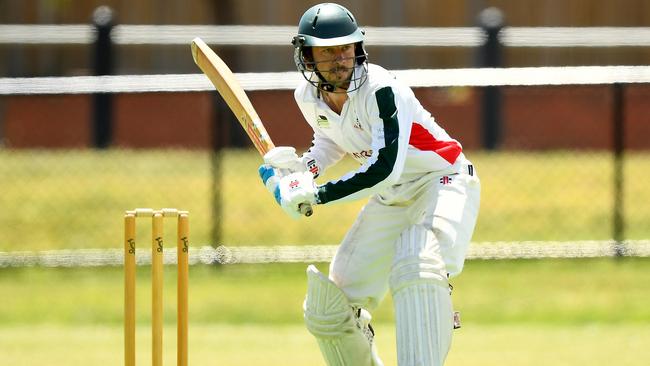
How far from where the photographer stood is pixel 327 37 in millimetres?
4676

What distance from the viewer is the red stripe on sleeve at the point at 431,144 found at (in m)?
4.98

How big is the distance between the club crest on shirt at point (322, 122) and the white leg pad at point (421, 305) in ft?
1.71

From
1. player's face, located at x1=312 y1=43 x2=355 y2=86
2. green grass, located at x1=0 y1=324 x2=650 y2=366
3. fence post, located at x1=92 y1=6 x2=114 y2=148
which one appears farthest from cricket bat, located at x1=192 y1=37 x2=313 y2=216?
fence post, located at x1=92 y1=6 x2=114 y2=148

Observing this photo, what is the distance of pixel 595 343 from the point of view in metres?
6.91

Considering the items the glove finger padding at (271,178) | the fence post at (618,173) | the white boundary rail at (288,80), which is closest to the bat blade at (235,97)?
the glove finger padding at (271,178)

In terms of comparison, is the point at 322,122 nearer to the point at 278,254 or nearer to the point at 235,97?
the point at 235,97

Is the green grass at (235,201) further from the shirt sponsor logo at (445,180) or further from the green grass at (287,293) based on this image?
the shirt sponsor logo at (445,180)

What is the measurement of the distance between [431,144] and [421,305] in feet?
2.06

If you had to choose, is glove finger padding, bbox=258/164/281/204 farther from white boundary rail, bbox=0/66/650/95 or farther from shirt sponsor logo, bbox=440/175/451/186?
white boundary rail, bbox=0/66/650/95

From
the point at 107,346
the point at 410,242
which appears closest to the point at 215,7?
the point at 107,346

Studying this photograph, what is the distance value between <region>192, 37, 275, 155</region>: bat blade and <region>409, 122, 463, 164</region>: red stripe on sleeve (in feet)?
1.59

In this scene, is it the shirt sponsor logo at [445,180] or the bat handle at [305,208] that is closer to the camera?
the bat handle at [305,208]

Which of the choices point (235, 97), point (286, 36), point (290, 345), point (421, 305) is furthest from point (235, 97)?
point (286, 36)

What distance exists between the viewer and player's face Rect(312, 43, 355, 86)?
4.73m
